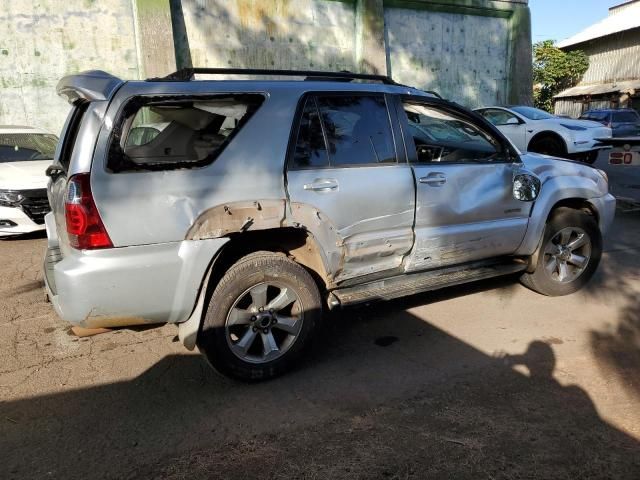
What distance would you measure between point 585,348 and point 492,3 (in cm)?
1436

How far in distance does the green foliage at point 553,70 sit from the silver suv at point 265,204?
33866 millimetres

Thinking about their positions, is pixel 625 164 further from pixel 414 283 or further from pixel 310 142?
pixel 310 142

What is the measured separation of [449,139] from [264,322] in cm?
212

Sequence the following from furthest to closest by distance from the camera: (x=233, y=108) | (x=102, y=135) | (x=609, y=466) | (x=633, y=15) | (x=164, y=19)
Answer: (x=633, y=15), (x=164, y=19), (x=233, y=108), (x=102, y=135), (x=609, y=466)

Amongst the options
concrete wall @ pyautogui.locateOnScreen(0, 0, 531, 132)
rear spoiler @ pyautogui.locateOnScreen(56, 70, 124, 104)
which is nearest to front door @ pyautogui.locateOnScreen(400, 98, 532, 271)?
rear spoiler @ pyautogui.locateOnScreen(56, 70, 124, 104)

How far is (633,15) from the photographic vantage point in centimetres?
3234

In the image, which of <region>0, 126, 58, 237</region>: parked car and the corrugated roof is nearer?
<region>0, 126, 58, 237</region>: parked car

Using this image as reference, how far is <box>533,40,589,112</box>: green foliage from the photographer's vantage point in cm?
3350

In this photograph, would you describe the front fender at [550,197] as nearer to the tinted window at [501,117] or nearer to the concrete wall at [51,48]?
the tinted window at [501,117]

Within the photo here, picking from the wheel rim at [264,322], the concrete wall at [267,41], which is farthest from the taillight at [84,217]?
the concrete wall at [267,41]

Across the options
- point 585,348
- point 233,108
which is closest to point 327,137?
point 233,108

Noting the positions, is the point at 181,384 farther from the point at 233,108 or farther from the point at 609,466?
the point at 609,466

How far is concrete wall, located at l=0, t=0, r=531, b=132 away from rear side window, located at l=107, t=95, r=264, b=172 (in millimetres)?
9256

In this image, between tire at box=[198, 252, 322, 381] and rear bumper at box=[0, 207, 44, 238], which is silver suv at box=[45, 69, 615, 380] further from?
rear bumper at box=[0, 207, 44, 238]
